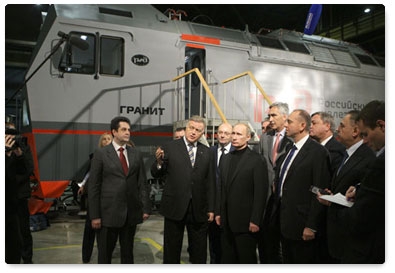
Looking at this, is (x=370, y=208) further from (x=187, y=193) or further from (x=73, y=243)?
(x=73, y=243)

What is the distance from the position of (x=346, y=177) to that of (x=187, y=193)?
1.24 meters

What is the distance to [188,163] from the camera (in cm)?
288

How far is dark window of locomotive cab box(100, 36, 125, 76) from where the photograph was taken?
15.1ft

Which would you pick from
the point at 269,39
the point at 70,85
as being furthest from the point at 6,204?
the point at 269,39

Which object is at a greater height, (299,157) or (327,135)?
(327,135)

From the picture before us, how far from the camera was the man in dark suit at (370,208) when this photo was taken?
1.51 m

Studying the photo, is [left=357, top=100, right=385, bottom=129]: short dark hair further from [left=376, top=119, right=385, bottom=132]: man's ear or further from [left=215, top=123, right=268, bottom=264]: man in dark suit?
[left=215, top=123, right=268, bottom=264]: man in dark suit

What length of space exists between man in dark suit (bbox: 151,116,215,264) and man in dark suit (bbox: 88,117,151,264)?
0.24m

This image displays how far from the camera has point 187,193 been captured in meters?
2.81

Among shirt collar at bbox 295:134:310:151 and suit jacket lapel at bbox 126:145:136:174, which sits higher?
shirt collar at bbox 295:134:310:151

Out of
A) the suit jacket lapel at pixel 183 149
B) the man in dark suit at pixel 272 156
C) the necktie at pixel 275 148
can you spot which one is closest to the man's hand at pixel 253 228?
the man in dark suit at pixel 272 156

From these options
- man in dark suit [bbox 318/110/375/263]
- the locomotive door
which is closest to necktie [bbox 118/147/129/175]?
man in dark suit [bbox 318/110/375/263]

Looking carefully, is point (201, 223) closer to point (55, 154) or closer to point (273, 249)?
point (273, 249)

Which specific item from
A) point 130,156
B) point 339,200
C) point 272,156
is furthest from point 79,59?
point 339,200
